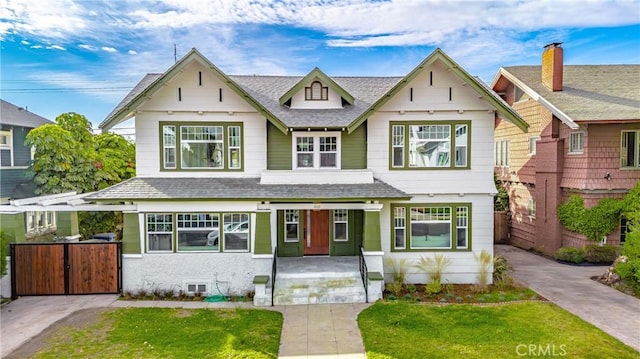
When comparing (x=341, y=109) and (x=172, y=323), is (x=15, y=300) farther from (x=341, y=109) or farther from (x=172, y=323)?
(x=341, y=109)

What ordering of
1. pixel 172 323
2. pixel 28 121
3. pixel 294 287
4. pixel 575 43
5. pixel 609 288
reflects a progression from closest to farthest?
pixel 172 323 < pixel 294 287 < pixel 609 288 < pixel 575 43 < pixel 28 121

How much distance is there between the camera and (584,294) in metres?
12.2

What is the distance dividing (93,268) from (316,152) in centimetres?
842

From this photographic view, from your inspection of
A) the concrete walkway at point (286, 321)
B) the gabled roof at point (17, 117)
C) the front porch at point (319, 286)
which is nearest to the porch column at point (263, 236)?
the front porch at point (319, 286)

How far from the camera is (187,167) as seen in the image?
13539 millimetres

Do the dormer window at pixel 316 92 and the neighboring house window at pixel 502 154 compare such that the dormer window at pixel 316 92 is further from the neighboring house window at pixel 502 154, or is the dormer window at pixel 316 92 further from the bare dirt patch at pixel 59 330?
the neighboring house window at pixel 502 154

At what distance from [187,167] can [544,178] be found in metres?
16.4

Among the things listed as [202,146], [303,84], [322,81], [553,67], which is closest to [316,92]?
[322,81]

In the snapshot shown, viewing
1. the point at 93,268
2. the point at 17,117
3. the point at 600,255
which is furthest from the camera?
the point at 17,117

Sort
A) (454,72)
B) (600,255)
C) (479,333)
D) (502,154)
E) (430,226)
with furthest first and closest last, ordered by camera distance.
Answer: (502,154) → (600,255) → (430,226) → (454,72) → (479,333)

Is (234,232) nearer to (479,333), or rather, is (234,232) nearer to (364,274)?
(364,274)

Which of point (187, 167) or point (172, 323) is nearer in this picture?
point (172, 323)

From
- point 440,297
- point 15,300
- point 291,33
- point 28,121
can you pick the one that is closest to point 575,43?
point 291,33

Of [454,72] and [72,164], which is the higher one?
[454,72]
